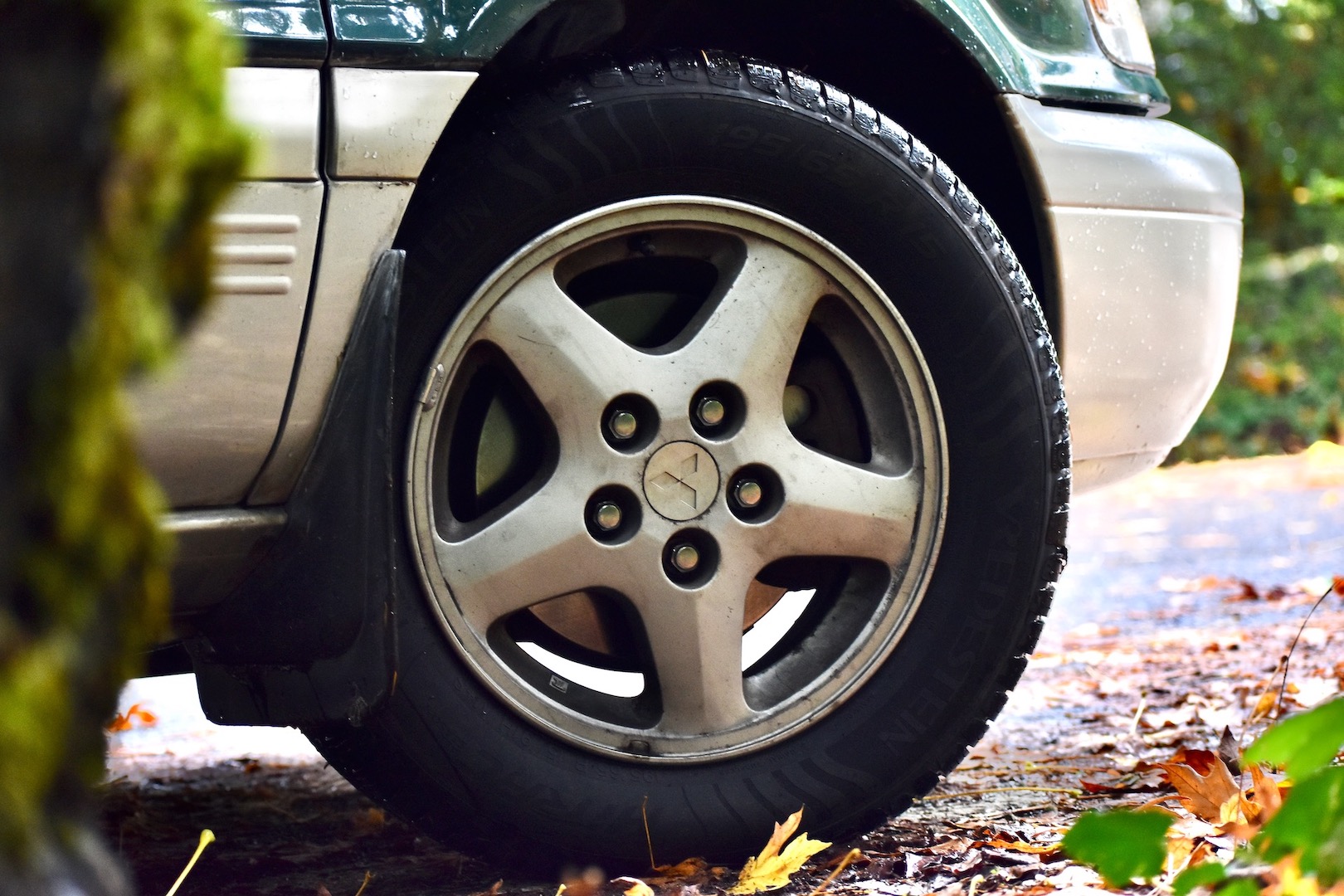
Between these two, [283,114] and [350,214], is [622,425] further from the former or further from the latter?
[283,114]

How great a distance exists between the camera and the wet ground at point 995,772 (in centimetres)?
181

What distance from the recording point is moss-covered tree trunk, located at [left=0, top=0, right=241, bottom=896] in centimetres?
57

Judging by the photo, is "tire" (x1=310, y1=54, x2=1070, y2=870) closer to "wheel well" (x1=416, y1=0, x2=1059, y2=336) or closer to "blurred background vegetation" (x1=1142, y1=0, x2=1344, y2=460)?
"wheel well" (x1=416, y1=0, x2=1059, y2=336)

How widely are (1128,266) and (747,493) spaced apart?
739 mm

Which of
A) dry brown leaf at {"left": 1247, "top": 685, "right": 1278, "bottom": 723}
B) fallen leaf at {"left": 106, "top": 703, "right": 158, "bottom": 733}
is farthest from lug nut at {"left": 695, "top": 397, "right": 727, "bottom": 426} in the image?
fallen leaf at {"left": 106, "top": 703, "right": 158, "bottom": 733}

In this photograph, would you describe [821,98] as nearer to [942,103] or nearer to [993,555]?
[942,103]

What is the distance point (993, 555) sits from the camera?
1842mm

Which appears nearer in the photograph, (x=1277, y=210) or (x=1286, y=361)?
(x=1286, y=361)

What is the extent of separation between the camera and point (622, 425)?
5.72 feet

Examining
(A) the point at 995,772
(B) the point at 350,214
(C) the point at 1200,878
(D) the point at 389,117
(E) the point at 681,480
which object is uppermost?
(D) the point at 389,117

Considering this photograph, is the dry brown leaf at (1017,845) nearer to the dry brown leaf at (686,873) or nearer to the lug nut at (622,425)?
the dry brown leaf at (686,873)

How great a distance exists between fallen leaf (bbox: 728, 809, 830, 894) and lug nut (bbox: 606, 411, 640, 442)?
537mm

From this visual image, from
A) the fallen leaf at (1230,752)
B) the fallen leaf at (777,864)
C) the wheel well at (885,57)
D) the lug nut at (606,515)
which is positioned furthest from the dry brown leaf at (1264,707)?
the lug nut at (606,515)

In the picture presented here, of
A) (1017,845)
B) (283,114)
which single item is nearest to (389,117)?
(283,114)
